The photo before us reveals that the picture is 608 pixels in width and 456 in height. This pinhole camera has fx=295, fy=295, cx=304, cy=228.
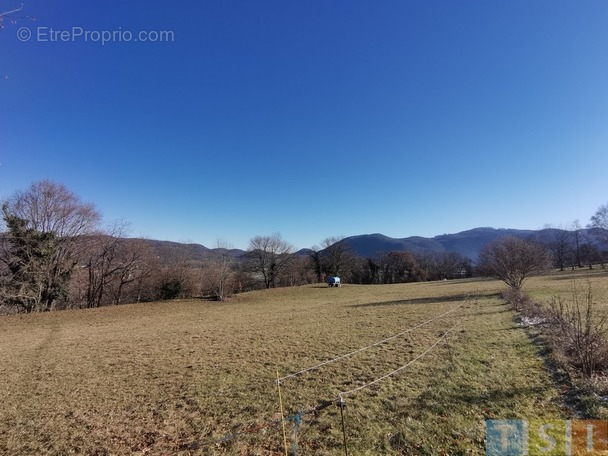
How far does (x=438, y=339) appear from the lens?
10.1 m

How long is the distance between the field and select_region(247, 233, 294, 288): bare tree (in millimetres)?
45015

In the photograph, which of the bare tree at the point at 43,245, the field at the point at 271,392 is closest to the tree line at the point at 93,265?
the bare tree at the point at 43,245

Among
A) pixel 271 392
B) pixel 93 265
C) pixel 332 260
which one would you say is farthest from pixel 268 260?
pixel 271 392

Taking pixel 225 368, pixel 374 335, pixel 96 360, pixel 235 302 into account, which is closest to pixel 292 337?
pixel 374 335

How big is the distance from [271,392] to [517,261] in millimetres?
22096

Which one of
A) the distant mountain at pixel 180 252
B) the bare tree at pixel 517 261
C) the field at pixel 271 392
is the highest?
the distant mountain at pixel 180 252

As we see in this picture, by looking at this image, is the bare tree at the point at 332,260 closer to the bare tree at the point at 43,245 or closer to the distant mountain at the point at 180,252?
the distant mountain at the point at 180,252

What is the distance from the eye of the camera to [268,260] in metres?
58.2

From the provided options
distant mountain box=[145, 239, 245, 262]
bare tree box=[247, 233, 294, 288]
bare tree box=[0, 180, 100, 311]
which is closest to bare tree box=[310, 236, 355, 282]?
bare tree box=[247, 233, 294, 288]

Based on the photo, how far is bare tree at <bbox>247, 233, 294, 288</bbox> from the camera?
189 feet

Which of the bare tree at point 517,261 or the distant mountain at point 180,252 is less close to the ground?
the distant mountain at point 180,252

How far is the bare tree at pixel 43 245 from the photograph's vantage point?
23547mm

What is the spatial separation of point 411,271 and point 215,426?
255ft

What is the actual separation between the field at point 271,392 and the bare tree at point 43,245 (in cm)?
1513
